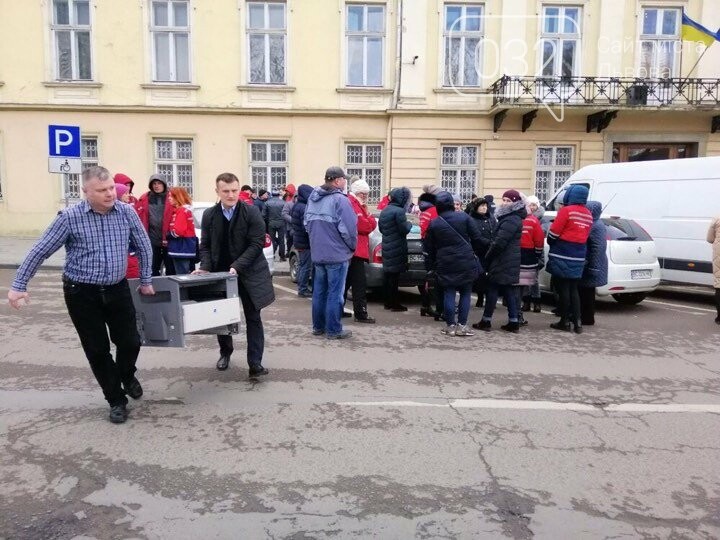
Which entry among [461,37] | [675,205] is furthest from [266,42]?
[675,205]

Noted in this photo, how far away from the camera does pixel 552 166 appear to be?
59.9 ft

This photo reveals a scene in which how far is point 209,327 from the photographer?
4430 millimetres

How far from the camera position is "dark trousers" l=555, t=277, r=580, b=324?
283 inches

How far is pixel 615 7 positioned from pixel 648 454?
17.6 m

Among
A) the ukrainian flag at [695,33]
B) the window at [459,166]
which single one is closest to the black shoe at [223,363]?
the window at [459,166]

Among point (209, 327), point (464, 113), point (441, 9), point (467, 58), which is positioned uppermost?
point (441, 9)

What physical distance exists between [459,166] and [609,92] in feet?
16.4

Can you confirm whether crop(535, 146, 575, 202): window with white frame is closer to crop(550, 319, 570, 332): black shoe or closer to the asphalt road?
crop(550, 319, 570, 332): black shoe

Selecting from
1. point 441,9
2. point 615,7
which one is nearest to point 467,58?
point 441,9

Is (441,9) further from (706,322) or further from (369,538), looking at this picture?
(369,538)

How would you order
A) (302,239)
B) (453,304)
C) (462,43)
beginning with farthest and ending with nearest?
(462,43)
(302,239)
(453,304)

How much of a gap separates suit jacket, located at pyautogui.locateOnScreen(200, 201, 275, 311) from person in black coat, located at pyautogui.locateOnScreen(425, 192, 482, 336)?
8.39 feet

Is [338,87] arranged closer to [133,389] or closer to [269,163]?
[269,163]

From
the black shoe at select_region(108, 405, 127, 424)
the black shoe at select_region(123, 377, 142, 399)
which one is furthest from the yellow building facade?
the black shoe at select_region(108, 405, 127, 424)
